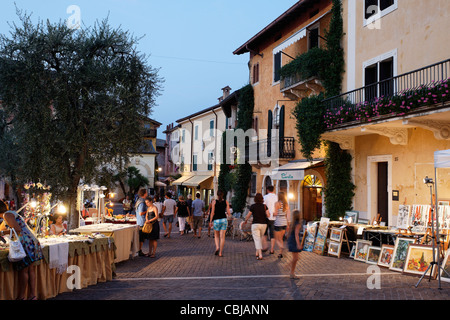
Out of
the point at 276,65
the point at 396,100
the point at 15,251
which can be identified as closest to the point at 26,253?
the point at 15,251

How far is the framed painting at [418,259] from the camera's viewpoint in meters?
9.27

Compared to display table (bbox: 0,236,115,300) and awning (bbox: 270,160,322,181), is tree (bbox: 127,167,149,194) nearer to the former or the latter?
awning (bbox: 270,160,322,181)

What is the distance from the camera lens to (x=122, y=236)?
11312 millimetres

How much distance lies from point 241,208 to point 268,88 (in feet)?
23.5

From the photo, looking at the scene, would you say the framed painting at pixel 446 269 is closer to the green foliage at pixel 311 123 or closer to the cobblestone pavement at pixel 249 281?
the cobblestone pavement at pixel 249 281

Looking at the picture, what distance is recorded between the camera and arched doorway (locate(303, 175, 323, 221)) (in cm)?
2012

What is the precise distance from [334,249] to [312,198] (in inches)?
329

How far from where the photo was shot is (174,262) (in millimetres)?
11336

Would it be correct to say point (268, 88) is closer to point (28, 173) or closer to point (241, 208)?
point (241, 208)

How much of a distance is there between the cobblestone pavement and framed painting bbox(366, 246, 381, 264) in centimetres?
29

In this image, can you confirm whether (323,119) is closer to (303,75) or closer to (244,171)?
(303,75)

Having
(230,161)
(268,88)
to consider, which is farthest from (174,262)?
(230,161)

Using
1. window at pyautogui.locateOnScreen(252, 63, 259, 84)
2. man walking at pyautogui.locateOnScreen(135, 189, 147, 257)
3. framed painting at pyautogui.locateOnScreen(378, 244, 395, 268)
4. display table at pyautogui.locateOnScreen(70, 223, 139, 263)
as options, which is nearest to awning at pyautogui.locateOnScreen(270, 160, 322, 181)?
framed painting at pyautogui.locateOnScreen(378, 244, 395, 268)

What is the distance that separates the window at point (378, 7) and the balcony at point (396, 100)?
230 cm
